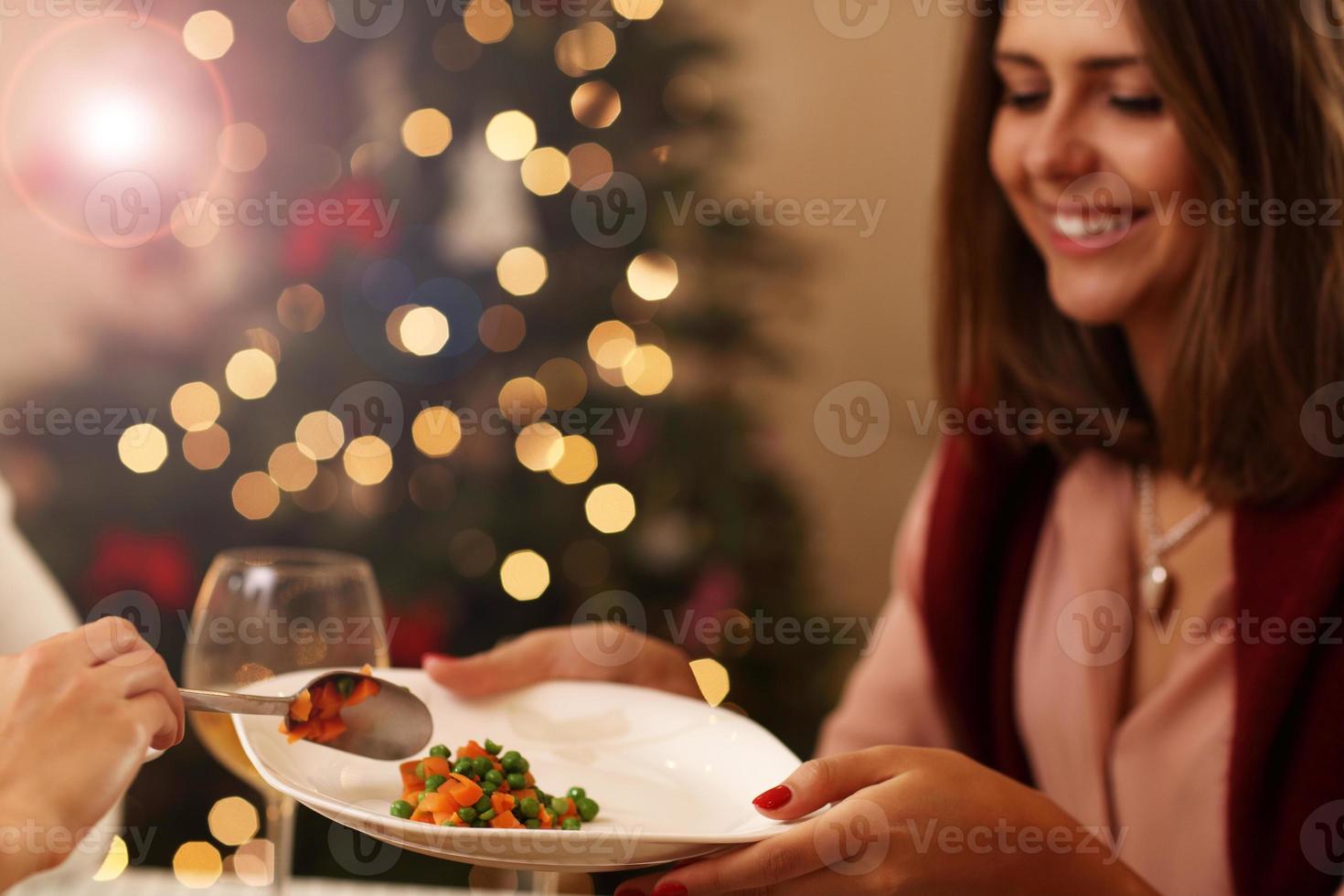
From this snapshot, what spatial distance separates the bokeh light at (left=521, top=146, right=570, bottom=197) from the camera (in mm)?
2219

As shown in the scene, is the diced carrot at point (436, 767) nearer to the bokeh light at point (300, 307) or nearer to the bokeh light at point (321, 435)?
the bokeh light at point (321, 435)

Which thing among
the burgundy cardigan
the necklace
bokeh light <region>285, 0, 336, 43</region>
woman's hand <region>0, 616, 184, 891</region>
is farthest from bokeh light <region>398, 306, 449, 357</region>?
woman's hand <region>0, 616, 184, 891</region>

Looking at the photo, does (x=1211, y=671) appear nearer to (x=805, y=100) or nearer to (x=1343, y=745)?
(x=1343, y=745)

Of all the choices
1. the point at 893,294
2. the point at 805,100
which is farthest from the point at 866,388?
the point at 805,100

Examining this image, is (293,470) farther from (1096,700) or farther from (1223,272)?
(1223,272)

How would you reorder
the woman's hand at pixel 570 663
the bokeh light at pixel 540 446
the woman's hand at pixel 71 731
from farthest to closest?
the bokeh light at pixel 540 446 < the woman's hand at pixel 570 663 < the woman's hand at pixel 71 731

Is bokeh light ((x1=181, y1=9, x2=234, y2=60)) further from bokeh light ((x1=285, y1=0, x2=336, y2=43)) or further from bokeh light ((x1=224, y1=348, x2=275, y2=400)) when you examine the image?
bokeh light ((x1=224, y1=348, x2=275, y2=400))

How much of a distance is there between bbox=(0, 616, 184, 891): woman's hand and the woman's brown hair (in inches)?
41.1

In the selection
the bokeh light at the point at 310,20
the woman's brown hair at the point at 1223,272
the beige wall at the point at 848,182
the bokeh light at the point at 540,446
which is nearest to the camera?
the woman's brown hair at the point at 1223,272

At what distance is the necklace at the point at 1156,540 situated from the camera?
1361 millimetres

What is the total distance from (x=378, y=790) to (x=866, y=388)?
217 centimetres

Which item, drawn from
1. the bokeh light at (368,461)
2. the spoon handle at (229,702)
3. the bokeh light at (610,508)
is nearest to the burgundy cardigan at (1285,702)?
the spoon handle at (229,702)

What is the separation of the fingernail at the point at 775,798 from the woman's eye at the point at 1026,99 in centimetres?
91

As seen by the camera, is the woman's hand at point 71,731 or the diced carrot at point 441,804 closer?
the woman's hand at point 71,731
